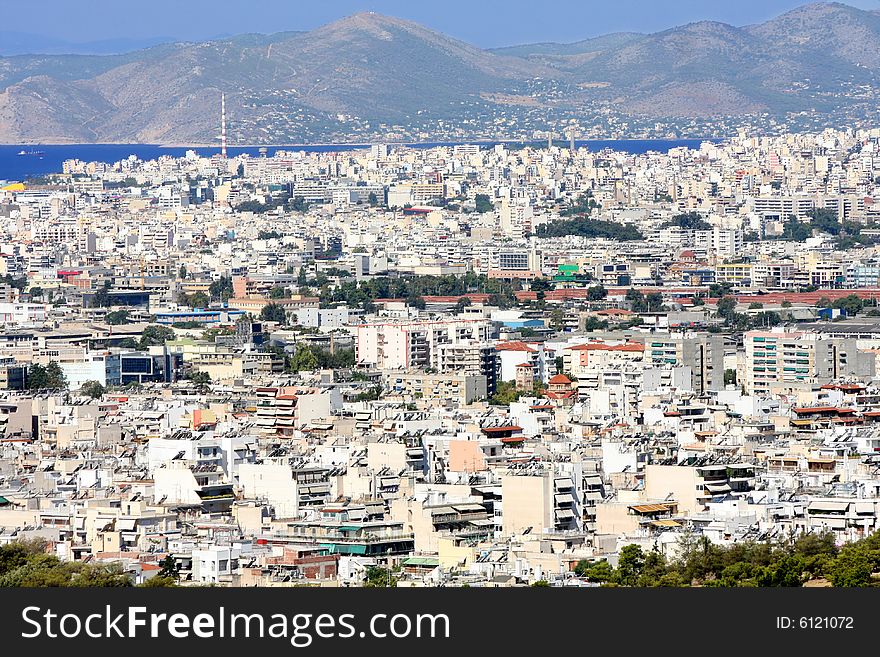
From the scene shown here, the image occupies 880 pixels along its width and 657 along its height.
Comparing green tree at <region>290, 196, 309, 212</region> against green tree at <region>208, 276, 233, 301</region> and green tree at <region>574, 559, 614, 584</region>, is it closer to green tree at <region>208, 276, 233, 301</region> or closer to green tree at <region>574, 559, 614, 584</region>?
green tree at <region>208, 276, 233, 301</region>

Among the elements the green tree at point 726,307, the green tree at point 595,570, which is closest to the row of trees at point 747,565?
the green tree at point 595,570

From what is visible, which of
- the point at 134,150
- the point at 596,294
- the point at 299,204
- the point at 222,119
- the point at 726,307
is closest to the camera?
the point at 726,307

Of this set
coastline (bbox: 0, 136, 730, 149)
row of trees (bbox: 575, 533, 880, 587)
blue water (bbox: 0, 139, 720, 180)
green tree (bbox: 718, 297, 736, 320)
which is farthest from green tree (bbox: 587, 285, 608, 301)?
coastline (bbox: 0, 136, 730, 149)

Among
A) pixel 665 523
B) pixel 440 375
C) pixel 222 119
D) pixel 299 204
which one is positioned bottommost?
pixel 440 375

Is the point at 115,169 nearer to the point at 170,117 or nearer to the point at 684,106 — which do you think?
the point at 170,117

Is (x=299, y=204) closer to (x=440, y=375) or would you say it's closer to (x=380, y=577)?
(x=440, y=375)

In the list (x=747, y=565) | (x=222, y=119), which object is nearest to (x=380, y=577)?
(x=747, y=565)
